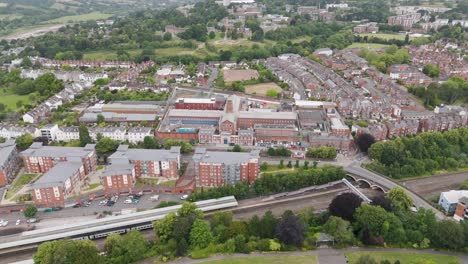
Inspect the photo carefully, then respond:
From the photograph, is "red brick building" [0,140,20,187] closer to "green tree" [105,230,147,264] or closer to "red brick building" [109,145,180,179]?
"red brick building" [109,145,180,179]

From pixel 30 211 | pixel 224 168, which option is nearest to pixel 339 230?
pixel 224 168

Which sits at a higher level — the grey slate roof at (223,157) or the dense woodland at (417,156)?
the grey slate roof at (223,157)

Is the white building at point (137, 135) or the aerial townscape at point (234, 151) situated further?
the white building at point (137, 135)

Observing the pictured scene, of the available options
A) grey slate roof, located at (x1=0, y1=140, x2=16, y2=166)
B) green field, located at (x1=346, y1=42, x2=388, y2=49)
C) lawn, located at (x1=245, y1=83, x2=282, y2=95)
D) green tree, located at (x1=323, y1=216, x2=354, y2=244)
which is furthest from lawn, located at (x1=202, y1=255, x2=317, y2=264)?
green field, located at (x1=346, y1=42, x2=388, y2=49)

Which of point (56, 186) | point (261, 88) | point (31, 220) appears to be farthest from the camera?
point (261, 88)

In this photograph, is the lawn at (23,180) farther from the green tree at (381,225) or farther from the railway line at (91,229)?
the green tree at (381,225)

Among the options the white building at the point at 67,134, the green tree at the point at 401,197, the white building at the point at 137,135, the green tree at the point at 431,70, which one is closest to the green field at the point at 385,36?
the green tree at the point at 431,70

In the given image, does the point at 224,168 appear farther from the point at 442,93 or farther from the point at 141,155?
the point at 442,93

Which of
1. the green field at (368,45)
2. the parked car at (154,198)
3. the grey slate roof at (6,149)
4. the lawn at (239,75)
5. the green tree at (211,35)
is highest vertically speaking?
the green tree at (211,35)
